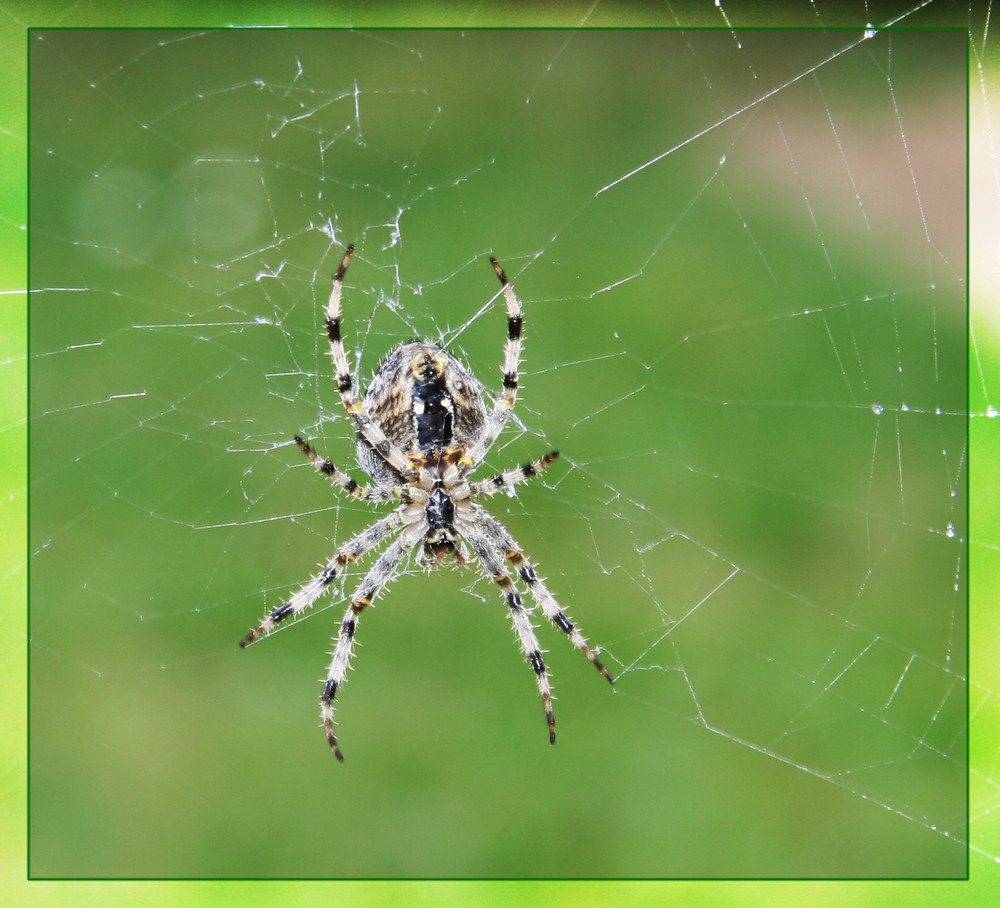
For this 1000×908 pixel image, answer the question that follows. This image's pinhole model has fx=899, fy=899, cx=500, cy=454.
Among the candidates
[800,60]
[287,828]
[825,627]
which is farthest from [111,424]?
[800,60]

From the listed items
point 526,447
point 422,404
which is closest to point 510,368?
point 422,404

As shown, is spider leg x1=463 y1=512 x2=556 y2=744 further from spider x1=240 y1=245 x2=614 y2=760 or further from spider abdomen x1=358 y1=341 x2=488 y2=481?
spider abdomen x1=358 y1=341 x2=488 y2=481

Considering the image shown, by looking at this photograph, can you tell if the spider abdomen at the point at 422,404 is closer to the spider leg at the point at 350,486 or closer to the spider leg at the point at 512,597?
the spider leg at the point at 350,486

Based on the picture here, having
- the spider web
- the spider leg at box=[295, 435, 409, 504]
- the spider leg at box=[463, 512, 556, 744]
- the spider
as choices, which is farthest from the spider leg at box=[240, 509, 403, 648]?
the spider web

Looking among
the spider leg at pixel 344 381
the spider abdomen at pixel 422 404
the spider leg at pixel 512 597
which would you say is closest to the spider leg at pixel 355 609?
the spider leg at pixel 512 597

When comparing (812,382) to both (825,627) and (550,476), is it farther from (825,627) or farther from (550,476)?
(550,476)

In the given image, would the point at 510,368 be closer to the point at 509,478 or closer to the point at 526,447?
the point at 509,478
